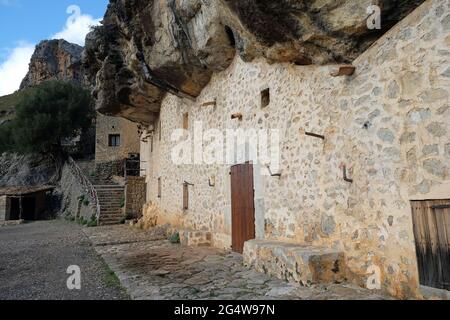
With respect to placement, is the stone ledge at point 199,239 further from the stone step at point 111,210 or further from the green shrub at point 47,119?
the green shrub at point 47,119

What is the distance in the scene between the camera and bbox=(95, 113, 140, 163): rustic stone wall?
27.6 m

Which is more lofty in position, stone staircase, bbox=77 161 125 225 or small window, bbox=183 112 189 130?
small window, bbox=183 112 189 130

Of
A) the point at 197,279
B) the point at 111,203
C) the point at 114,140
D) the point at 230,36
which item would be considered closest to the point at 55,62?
the point at 114,140

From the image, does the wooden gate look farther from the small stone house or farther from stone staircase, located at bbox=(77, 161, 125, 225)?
the small stone house

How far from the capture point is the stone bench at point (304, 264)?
452 cm

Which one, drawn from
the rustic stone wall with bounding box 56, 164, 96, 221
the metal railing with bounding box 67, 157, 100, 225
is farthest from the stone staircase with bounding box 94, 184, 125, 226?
the rustic stone wall with bounding box 56, 164, 96, 221

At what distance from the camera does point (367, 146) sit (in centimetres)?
440

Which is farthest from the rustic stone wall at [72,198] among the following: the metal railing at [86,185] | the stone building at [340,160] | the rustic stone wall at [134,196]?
the stone building at [340,160]

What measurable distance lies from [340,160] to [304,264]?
1.51m

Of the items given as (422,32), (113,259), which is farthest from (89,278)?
(422,32)

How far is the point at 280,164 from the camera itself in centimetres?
623

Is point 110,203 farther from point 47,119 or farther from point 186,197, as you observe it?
point 47,119

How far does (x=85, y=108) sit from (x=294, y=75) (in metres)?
28.0

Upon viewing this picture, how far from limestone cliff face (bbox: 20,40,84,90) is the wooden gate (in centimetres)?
4533
